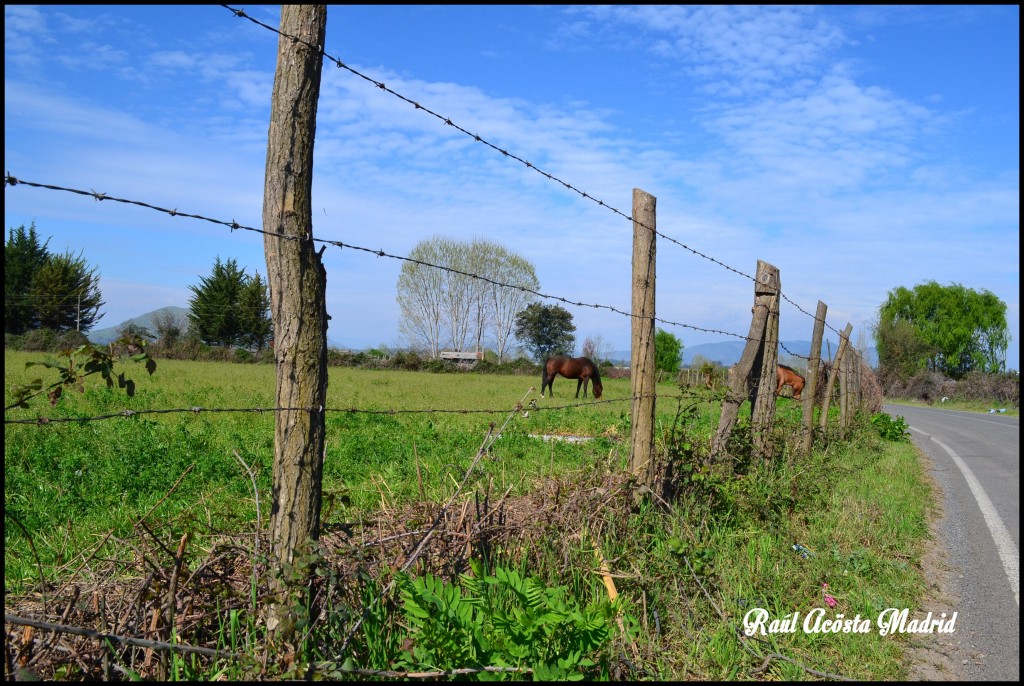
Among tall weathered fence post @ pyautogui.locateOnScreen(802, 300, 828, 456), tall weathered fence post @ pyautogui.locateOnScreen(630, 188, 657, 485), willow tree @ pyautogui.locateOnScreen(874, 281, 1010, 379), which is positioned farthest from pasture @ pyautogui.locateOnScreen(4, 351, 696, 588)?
willow tree @ pyautogui.locateOnScreen(874, 281, 1010, 379)

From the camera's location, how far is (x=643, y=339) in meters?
5.26

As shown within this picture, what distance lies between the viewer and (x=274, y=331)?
297cm

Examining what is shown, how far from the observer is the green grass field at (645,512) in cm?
385

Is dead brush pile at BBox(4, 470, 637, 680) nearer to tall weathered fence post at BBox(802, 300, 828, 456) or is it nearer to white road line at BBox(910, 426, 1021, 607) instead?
white road line at BBox(910, 426, 1021, 607)

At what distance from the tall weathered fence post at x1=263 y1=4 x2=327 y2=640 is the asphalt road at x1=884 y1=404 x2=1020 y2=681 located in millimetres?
3358

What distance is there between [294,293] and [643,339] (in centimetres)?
294

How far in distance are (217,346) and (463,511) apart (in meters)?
30.8

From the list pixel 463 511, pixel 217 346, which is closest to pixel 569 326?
pixel 463 511

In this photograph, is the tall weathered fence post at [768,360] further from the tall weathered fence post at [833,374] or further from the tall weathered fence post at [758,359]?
the tall weathered fence post at [833,374]

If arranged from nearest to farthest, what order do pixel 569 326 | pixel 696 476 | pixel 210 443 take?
pixel 696 476 < pixel 210 443 < pixel 569 326

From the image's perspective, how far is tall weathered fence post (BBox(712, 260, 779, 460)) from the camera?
22.2 ft

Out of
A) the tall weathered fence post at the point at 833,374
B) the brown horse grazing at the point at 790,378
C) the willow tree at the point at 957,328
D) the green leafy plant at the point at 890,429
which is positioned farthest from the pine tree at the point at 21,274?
the willow tree at the point at 957,328

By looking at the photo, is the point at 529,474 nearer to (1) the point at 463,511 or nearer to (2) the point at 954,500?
(1) the point at 463,511

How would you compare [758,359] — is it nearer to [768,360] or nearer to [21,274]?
[768,360]
